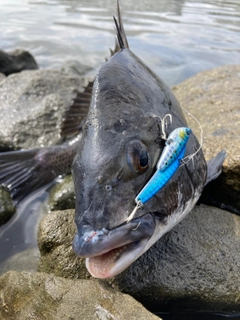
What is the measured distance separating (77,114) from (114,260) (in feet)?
8.83

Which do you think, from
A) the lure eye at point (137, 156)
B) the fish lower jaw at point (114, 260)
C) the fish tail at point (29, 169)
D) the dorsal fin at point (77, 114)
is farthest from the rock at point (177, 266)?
the dorsal fin at point (77, 114)

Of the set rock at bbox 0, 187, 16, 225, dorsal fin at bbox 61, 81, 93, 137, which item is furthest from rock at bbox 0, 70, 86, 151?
rock at bbox 0, 187, 16, 225

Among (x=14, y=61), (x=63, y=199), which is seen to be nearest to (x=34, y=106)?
(x=63, y=199)

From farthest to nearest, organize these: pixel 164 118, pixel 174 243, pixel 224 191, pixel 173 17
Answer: pixel 173 17, pixel 224 191, pixel 174 243, pixel 164 118

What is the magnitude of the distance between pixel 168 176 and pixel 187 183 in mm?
349

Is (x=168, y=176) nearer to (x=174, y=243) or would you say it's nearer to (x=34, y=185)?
(x=174, y=243)

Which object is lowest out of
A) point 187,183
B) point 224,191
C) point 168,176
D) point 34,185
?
point 34,185

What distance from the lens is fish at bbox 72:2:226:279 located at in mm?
1938

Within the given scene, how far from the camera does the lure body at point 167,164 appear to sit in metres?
2.10

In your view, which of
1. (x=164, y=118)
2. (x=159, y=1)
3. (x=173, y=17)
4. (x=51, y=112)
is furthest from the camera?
(x=159, y=1)

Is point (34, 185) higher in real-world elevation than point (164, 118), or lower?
lower

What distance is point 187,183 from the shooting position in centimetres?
254

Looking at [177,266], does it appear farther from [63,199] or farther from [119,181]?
[63,199]

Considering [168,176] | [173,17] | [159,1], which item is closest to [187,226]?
[168,176]
